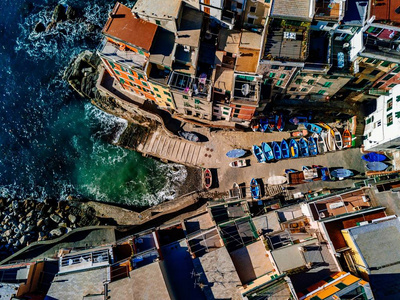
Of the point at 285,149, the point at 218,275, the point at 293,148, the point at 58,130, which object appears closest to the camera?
the point at 218,275

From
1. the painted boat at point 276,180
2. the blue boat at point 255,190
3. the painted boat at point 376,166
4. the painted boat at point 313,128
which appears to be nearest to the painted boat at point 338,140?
the painted boat at point 313,128

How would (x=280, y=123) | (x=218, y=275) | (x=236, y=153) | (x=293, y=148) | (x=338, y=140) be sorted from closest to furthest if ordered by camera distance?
(x=218, y=275) → (x=338, y=140) → (x=293, y=148) → (x=280, y=123) → (x=236, y=153)

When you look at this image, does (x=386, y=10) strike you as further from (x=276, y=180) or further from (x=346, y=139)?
(x=276, y=180)

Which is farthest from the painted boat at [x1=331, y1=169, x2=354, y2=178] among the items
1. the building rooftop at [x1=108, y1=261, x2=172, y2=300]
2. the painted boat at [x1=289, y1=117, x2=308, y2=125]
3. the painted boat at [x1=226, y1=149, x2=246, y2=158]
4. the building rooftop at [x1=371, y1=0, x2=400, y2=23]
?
the building rooftop at [x1=108, y1=261, x2=172, y2=300]

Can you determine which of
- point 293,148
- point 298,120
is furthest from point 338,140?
point 293,148

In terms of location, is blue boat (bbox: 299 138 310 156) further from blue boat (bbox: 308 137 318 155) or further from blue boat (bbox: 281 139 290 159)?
blue boat (bbox: 281 139 290 159)

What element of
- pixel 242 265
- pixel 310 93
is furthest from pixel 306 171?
pixel 242 265

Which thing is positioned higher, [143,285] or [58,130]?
[58,130]
